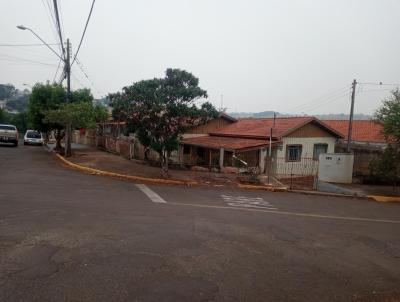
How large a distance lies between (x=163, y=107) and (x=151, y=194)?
4587 mm

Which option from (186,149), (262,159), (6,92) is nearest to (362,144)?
(262,159)

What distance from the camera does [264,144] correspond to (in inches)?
833

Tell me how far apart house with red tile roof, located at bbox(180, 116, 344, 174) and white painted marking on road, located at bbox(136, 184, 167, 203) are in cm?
733

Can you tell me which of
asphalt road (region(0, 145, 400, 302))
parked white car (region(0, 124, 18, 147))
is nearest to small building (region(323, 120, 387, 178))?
asphalt road (region(0, 145, 400, 302))

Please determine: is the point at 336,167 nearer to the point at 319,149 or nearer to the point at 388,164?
the point at 388,164

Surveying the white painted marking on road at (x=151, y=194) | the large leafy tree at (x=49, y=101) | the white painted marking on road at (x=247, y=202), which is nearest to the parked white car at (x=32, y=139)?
the large leafy tree at (x=49, y=101)

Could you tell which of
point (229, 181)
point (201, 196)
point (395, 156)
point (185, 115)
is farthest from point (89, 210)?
point (395, 156)

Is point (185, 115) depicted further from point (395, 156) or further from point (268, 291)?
point (268, 291)

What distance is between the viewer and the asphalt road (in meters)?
4.66

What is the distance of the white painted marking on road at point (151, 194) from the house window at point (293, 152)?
38.9 ft

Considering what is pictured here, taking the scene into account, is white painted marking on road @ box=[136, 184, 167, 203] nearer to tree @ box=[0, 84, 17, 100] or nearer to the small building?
the small building

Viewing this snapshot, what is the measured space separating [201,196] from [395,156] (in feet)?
32.4

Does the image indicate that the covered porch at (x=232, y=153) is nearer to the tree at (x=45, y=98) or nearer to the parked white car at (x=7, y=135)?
the tree at (x=45, y=98)

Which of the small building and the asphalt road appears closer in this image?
the asphalt road
